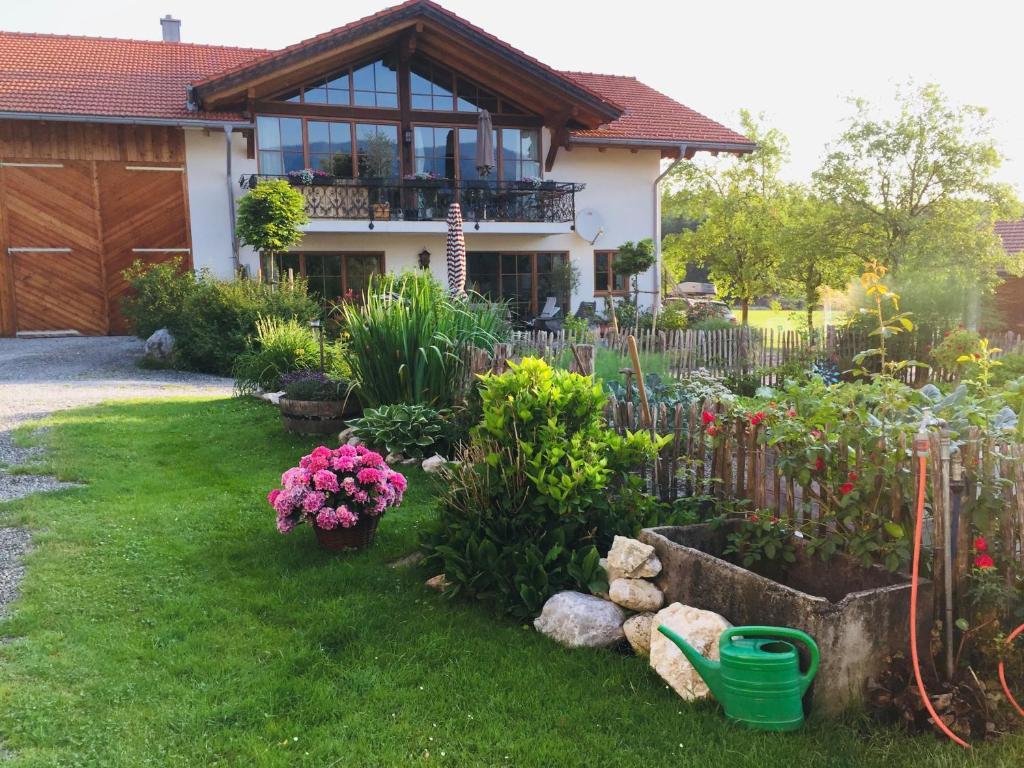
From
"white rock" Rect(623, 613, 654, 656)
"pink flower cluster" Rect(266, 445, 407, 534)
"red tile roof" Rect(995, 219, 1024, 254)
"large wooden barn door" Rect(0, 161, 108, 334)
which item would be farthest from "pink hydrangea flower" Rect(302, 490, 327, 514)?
"red tile roof" Rect(995, 219, 1024, 254)

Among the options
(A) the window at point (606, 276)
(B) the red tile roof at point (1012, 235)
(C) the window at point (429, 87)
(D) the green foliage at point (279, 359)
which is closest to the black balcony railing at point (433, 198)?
(A) the window at point (606, 276)

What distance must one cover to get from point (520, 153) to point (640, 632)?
56.0 feet

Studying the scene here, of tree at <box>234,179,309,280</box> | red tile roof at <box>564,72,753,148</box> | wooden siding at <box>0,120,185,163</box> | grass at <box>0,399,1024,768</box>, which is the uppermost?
red tile roof at <box>564,72,753,148</box>

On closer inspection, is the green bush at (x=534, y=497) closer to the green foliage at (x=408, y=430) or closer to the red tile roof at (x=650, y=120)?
the green foliage at (x=408, y=430)

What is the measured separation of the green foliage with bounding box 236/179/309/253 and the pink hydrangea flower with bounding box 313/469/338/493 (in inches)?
414

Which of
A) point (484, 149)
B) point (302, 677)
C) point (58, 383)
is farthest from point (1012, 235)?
point (302, 677)

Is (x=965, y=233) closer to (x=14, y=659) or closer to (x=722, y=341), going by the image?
(x=722, y=341)

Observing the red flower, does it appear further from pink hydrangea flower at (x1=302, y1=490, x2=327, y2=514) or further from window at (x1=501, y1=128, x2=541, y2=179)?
window at (x1=501, y1=128, x2=541, y2=179)

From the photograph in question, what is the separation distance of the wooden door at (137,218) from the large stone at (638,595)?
15.2m

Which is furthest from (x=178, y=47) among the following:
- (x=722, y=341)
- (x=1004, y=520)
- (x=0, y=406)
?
(x=1004, y=520)

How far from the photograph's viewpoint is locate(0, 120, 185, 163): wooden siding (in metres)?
16.0

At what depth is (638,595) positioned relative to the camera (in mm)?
3814

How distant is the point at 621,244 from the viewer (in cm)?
2017

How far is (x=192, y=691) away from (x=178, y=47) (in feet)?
67.1
